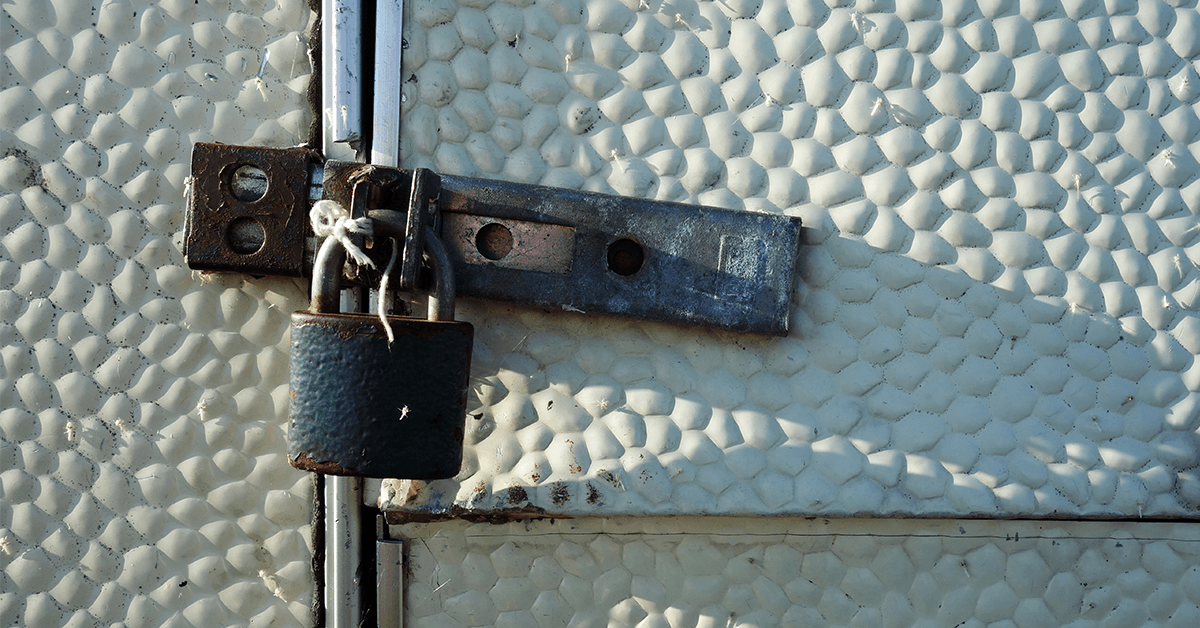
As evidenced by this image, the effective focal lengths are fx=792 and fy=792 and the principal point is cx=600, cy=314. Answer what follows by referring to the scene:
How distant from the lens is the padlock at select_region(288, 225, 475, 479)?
2.31 feet

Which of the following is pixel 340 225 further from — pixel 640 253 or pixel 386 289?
pixel 640 253

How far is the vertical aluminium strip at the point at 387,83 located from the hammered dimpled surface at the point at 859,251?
2cm

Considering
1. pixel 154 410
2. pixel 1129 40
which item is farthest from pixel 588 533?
pixel 1129 40

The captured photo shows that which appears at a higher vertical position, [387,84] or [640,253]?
[387,84]

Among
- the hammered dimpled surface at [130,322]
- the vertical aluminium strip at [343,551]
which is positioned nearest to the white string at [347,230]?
the hammered dimpled surface at [130,322]

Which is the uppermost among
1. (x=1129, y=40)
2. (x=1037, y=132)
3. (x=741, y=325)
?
(x=1129, y=40)

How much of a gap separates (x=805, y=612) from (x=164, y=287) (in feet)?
2.51

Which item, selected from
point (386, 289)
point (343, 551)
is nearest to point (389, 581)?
point (343, 551)

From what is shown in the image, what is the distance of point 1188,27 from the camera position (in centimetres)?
87

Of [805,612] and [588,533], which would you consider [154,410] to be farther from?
[805,612]

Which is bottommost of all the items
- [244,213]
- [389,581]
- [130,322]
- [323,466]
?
[389,581]

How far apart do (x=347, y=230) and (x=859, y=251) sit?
1.71ft

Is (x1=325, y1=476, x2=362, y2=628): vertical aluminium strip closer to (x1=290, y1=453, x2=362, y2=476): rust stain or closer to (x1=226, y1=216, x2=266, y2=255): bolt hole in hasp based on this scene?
(x1=290, y1=453, x2=362, y2=476): rust stain

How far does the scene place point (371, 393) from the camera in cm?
71
